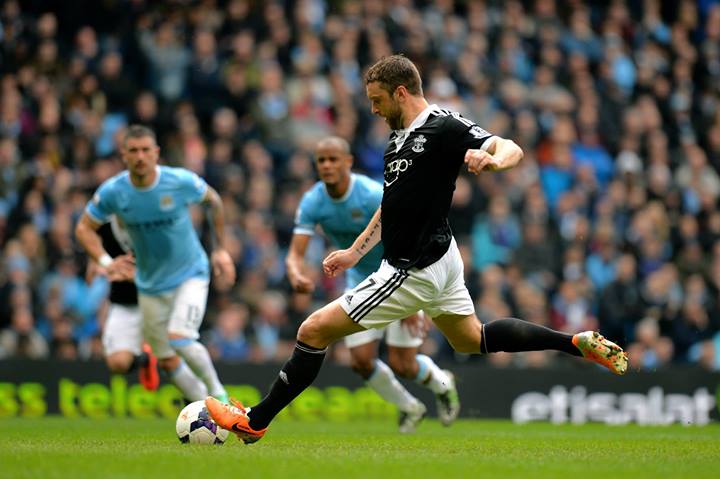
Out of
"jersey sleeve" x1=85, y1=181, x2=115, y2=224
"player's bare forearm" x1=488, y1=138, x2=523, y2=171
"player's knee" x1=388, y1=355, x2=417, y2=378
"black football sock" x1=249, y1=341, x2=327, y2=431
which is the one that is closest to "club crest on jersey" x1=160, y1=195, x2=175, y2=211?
"jersey sleeve" x1=85, y1=181, x2=115, y2=224

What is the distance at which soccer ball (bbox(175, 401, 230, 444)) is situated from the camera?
913 centimetres

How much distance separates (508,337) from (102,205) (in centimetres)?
458

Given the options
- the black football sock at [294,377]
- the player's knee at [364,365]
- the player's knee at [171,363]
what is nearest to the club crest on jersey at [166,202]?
the player's knee at [171,363]

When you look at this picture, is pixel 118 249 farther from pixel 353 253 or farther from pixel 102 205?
pixel 353 253

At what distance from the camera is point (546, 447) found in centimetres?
960

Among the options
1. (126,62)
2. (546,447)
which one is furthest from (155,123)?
(546,447)

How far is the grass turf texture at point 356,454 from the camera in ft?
23.6

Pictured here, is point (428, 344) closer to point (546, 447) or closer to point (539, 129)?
point (539, 129)

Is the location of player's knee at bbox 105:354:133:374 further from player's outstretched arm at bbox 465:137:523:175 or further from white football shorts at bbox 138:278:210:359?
player's outstretched arm at bbox 465:137:523:175

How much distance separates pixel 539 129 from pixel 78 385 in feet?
29.3

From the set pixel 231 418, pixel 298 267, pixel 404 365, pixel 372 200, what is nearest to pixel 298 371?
pixel 231 418

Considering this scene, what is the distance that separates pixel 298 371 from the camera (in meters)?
8.56

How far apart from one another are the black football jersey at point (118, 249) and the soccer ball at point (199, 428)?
3859mm

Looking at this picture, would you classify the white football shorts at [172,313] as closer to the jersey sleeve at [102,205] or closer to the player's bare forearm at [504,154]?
the jersey sleeve at [102,205]
